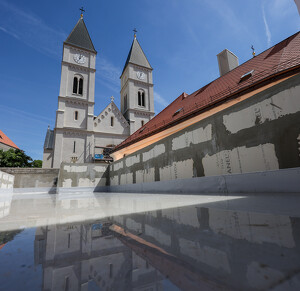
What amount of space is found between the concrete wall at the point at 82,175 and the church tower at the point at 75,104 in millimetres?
11153

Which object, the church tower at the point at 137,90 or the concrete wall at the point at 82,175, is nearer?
the concrete wall at the point at 82,175

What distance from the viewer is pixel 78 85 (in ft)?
85.0

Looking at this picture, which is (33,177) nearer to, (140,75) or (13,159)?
(13,159)

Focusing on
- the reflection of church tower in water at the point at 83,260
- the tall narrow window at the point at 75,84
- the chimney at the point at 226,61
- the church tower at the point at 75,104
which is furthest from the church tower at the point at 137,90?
the reflection of church tower in water at the point at 83,260

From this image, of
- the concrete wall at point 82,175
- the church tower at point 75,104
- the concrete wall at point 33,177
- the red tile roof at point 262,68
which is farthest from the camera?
the church tower at point 75,104

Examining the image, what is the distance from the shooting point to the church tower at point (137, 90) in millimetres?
29047

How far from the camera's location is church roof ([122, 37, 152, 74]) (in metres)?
32.0

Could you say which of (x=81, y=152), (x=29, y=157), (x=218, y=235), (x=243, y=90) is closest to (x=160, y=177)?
(x=243, y=90)

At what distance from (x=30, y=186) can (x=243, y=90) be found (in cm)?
1931

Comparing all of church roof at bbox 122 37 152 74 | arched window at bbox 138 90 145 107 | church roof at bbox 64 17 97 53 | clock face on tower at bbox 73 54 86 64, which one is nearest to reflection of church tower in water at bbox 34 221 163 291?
arched window at bbox 138 90 145 107

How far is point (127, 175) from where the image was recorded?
31.4ft

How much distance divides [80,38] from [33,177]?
79.1ft

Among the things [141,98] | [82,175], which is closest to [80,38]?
[141,98]

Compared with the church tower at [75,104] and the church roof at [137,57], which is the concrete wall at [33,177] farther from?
the church roof at [137,57]
